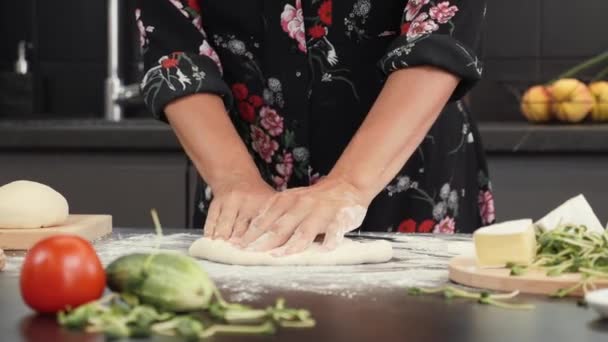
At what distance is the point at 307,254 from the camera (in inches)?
47.8

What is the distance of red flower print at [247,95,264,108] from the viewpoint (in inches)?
65.8

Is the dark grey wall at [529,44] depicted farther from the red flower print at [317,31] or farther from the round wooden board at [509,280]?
the round wooden board at [509,280]

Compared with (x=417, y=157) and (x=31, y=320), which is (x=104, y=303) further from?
(x=417, y=157)

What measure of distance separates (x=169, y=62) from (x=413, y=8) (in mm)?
346

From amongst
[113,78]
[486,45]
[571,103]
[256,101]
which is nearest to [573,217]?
[256,101]

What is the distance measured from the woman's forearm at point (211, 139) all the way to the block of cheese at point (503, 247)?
0.42m

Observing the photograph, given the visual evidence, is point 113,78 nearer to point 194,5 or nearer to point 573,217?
point 194,5

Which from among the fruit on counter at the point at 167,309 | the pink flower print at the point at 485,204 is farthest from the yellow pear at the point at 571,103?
the fruit on counter at the point at 167,309

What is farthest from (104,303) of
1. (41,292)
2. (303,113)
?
(303,113)

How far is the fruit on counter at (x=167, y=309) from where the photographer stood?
2.66ft

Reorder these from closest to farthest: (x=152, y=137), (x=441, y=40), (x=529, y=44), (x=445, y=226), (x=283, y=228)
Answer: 1. (x=283, y=228)
2. (x=441, y=40)
3. (x=445, y=226)
4. (x=152, y=137)
5. (x=529, y=44)

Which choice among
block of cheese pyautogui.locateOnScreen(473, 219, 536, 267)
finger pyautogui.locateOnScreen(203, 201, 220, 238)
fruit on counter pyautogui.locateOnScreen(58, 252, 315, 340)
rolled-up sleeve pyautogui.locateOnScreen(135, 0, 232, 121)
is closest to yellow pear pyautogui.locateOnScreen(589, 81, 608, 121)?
rolled-up sleeve pyautogui.locateOnScreen(135, 0, 232, 121)

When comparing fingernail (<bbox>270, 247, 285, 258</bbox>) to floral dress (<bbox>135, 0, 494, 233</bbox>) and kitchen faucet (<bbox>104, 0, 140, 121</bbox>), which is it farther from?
kitchen faucet (<bbox>104, 0, 140, 121</bbox>)

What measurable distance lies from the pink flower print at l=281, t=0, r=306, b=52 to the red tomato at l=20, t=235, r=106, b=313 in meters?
0.80
